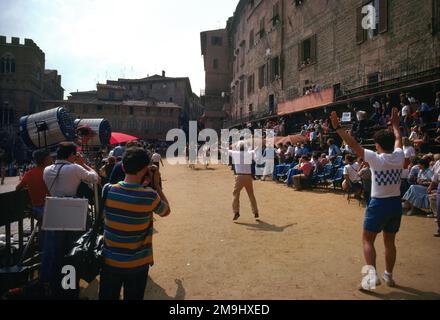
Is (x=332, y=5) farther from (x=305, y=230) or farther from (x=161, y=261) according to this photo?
(x=161, y=261)

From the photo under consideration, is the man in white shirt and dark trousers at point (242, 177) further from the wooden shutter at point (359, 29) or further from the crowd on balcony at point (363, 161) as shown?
the wooden shutter at point (359, 29)

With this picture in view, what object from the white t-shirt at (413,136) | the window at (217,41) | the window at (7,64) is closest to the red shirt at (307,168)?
the white t-shirt at (413,136)

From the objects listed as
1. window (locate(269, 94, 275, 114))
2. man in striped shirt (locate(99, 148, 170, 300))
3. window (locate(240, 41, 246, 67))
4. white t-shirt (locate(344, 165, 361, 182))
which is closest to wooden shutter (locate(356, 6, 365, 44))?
window (locate(269, 94, 275, 114))

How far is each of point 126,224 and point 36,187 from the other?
7.77ft

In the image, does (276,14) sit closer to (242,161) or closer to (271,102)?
(271,102)

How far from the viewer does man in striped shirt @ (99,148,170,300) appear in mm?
2689

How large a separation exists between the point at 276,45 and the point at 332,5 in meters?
8.41

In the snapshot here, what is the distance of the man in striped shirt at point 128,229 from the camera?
2.69 metres

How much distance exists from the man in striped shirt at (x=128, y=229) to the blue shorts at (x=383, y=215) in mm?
2726

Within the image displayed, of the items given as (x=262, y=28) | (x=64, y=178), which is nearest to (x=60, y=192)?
(x=64, y=178)

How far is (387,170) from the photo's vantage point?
13.1ft

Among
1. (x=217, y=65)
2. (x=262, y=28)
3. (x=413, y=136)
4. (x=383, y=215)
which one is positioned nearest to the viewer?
(x=383, y=215)

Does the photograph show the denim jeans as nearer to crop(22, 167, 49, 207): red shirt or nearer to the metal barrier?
the metal barrier

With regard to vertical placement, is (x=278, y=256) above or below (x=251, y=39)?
below
